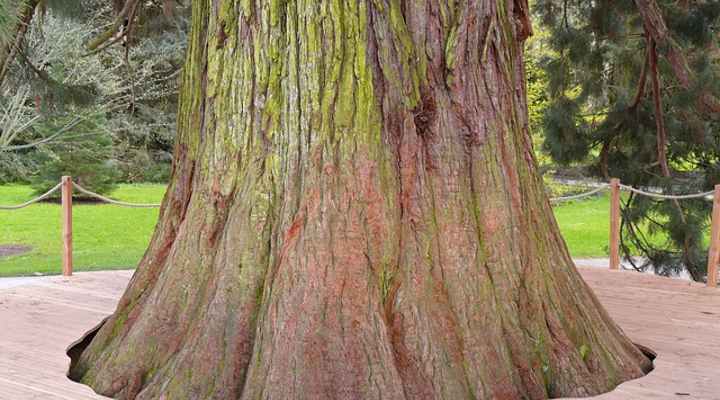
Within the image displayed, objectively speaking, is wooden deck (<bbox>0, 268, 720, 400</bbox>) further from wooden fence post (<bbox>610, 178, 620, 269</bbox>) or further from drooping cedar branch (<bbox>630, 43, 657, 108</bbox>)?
drooping cedar branch (<bbox>630, 43, 657, 108</bbox>)

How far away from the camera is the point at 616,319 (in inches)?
171

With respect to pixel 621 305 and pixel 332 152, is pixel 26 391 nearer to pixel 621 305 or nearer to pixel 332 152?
pixel 332 152

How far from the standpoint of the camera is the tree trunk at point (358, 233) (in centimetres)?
286

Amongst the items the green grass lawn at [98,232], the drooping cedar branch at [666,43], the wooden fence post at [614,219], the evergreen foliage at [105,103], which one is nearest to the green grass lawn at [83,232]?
the green grass lawn at [98,232]

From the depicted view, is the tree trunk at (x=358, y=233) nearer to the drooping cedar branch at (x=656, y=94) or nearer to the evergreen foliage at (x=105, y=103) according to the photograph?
the drooping cedar branch at (x=656, y=94)

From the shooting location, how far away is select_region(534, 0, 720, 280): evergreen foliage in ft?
23.9

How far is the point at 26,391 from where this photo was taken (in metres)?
2.95

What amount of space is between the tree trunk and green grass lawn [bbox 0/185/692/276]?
725 centimetres

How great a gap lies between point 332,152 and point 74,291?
9.19ft

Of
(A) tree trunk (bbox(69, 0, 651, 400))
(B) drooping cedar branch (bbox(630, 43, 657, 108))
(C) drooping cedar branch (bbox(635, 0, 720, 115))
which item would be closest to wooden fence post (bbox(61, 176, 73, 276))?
(A) tree trunk (bbox(69, 0, 651, 400))

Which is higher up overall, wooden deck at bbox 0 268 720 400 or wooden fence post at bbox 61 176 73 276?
wooden fence post at bbox 61 176 73 276

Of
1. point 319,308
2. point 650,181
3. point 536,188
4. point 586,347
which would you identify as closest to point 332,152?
point 319,308

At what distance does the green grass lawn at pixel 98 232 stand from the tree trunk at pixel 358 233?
7.25m

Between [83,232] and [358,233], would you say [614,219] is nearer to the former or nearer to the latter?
[358,233]
